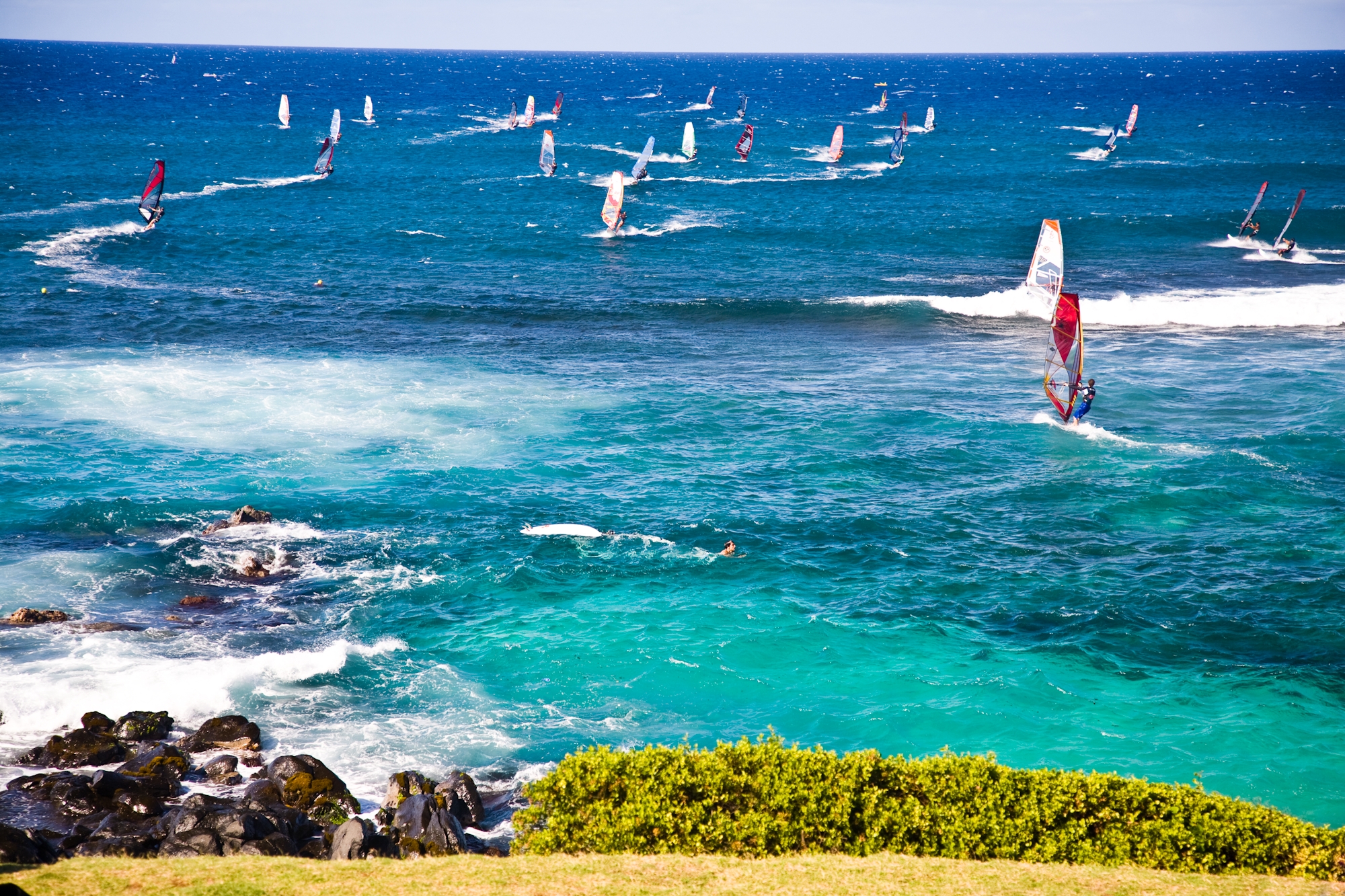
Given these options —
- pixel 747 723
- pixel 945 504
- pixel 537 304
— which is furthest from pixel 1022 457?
pixel 537 304

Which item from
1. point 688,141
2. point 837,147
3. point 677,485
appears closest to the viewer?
point 677,485

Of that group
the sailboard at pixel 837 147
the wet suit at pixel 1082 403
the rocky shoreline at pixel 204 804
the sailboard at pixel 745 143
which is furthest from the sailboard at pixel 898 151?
the rocky shoreline at pixel 204 804

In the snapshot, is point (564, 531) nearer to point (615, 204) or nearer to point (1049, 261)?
point (1049, 261)

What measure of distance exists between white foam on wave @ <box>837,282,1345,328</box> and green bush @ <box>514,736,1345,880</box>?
162 ft

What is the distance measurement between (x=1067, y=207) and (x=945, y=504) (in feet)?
212

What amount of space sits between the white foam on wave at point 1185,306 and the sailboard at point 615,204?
23017mm

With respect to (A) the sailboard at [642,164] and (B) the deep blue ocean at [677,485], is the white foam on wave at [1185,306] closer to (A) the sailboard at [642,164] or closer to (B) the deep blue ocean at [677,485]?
(B) the deep blue ocean at [677,485]

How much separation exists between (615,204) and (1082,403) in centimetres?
4838

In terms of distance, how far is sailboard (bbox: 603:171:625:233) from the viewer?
81312mm

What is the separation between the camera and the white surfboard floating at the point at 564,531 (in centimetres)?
3422

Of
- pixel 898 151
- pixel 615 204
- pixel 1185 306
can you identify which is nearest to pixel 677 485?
pixel 1185 306

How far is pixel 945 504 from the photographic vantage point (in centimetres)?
3625

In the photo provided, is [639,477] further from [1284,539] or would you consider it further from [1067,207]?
[1067,207]

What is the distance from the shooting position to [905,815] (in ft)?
50.7
